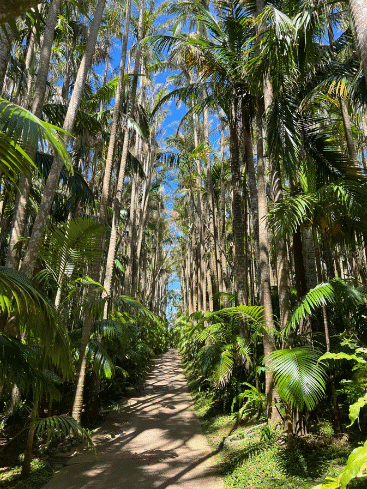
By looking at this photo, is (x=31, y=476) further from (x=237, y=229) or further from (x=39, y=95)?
(x=237, y=229)

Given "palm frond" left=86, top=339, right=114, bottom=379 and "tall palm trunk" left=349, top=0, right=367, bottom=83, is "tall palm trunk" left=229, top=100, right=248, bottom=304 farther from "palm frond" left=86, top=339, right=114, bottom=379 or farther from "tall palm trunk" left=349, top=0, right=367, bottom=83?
"tall palm trunk" left=349, top=0, right=367, bottom=83

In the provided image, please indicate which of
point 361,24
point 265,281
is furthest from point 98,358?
point 361,24

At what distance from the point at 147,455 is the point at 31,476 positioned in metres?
1.86

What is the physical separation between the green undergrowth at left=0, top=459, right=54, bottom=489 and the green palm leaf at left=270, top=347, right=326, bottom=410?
348 cm

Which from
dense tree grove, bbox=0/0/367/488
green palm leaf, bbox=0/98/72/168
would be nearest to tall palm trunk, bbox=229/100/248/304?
dense tree grove, bbox=0/0/367/488

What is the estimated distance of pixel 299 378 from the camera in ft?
13.9

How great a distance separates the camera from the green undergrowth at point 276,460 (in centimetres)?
432

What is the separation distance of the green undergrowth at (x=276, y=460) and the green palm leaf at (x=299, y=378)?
829mm

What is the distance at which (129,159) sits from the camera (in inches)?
521

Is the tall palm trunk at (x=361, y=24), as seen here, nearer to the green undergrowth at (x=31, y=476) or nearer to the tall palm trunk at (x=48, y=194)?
the tall palm trunk at (x=48, y=194)

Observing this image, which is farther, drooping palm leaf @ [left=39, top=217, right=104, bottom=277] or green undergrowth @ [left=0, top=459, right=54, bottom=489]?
drooping palm leaf @ [left=39, top=217, right=104, bottom=277]

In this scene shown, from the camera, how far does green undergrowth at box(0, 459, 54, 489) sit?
15.9 feet

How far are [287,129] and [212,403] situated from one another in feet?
21.3

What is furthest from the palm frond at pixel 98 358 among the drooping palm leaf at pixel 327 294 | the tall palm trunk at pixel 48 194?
the drooping palm leaf at pixel 327 294
